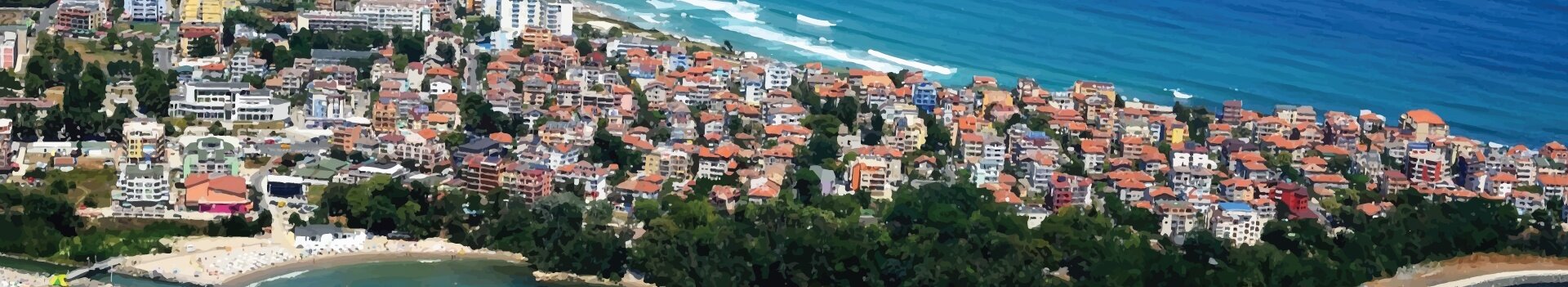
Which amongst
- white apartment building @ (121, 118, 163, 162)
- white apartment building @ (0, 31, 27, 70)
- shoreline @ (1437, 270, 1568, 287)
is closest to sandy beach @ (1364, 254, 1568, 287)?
shoreline @ (1437, 270, 1568, 287)

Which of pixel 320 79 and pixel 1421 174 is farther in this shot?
pixel 320 79

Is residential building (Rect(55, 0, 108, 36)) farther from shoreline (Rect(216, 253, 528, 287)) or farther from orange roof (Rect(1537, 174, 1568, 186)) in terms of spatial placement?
orange roof (Rect(1537, 174, 1568, 186))

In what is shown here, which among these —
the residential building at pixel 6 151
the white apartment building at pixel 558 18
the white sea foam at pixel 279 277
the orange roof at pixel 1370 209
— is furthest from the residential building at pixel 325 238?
the white apartment building at pixel 558 18

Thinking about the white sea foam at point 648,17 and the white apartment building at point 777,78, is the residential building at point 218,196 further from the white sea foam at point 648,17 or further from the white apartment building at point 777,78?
the white sea foam at point 648,17

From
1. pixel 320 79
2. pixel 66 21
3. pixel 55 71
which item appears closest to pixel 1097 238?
pixel 320 79

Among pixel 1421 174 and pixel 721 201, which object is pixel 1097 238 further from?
pixel 1421 174
